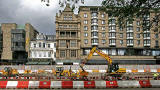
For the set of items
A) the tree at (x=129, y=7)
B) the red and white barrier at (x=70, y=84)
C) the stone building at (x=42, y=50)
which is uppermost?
the tree at (x=129, y=7)

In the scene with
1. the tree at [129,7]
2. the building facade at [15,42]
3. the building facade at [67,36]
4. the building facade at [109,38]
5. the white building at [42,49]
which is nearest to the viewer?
the tree at [129,7]

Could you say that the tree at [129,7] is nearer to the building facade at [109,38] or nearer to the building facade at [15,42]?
the building facade at [109,38]

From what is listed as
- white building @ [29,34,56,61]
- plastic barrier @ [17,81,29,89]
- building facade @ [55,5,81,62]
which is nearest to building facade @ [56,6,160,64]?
building facade @ [55,5,81,62]

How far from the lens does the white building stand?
54062 mm

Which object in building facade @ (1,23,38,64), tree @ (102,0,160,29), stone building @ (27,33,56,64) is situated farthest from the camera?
building facade @ (1,23,38,64)

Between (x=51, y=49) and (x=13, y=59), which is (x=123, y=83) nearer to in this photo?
(x=51, y=49)

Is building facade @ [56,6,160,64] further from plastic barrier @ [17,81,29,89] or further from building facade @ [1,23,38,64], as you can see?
plastic barrier @ [17,81,29,89]

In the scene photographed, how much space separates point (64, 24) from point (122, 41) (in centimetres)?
2178

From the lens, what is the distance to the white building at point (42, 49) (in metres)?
54.1

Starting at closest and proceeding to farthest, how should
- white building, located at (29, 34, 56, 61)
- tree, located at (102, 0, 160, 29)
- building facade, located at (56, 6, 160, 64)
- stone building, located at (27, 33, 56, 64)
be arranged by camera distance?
tree, located at (102, 0, 160, 29) → building facade, located at (56, 6, 160, 64) → stone building, located at (27, 33, 56, 64) → white building, located at (29, 34, 56, 61)

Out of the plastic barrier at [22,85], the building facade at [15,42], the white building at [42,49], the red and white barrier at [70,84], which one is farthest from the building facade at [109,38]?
the plastic barrier at [22,85]

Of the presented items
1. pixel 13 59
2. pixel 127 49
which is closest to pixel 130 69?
pixel 127 49

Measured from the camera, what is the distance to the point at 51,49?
5519 centimetres

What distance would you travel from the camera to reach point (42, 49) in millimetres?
54625
